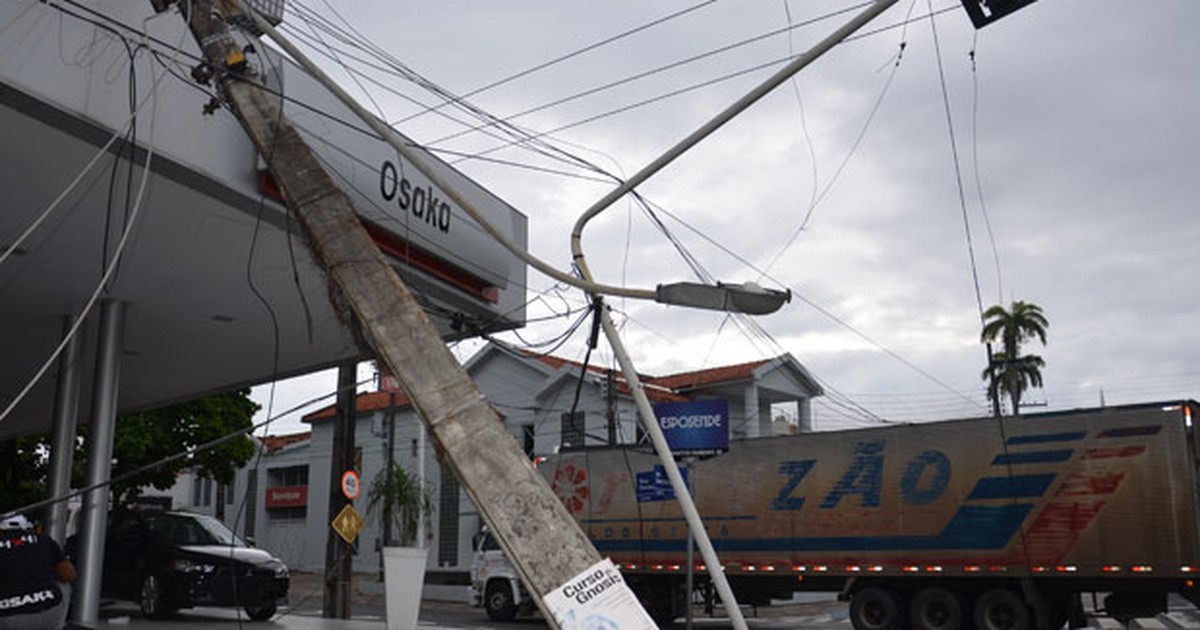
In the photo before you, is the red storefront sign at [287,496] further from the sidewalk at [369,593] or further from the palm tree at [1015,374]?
the palm tree at [1015,374]

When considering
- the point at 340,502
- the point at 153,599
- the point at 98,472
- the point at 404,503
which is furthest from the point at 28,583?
the point at 404,503

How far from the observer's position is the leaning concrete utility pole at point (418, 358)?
6.36 m

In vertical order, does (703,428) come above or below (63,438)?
above

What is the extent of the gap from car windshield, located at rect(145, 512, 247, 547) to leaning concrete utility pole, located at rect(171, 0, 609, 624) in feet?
28.2

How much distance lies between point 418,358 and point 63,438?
6817 millimetres

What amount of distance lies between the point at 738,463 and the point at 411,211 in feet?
36.5

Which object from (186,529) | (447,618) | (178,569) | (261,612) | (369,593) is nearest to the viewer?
(178,569)

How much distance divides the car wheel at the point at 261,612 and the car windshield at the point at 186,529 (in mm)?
1014

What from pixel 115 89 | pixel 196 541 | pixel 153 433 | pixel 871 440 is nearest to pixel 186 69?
pixel 115 89

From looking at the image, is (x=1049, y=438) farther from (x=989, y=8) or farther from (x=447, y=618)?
(x=447, y=618)

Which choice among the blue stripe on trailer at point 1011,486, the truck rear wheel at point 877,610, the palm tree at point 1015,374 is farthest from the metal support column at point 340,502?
the palm tree at point 1015,374

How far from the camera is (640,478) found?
21531 millimetres

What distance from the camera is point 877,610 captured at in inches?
753

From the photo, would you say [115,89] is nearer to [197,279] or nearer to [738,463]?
[197,279]
